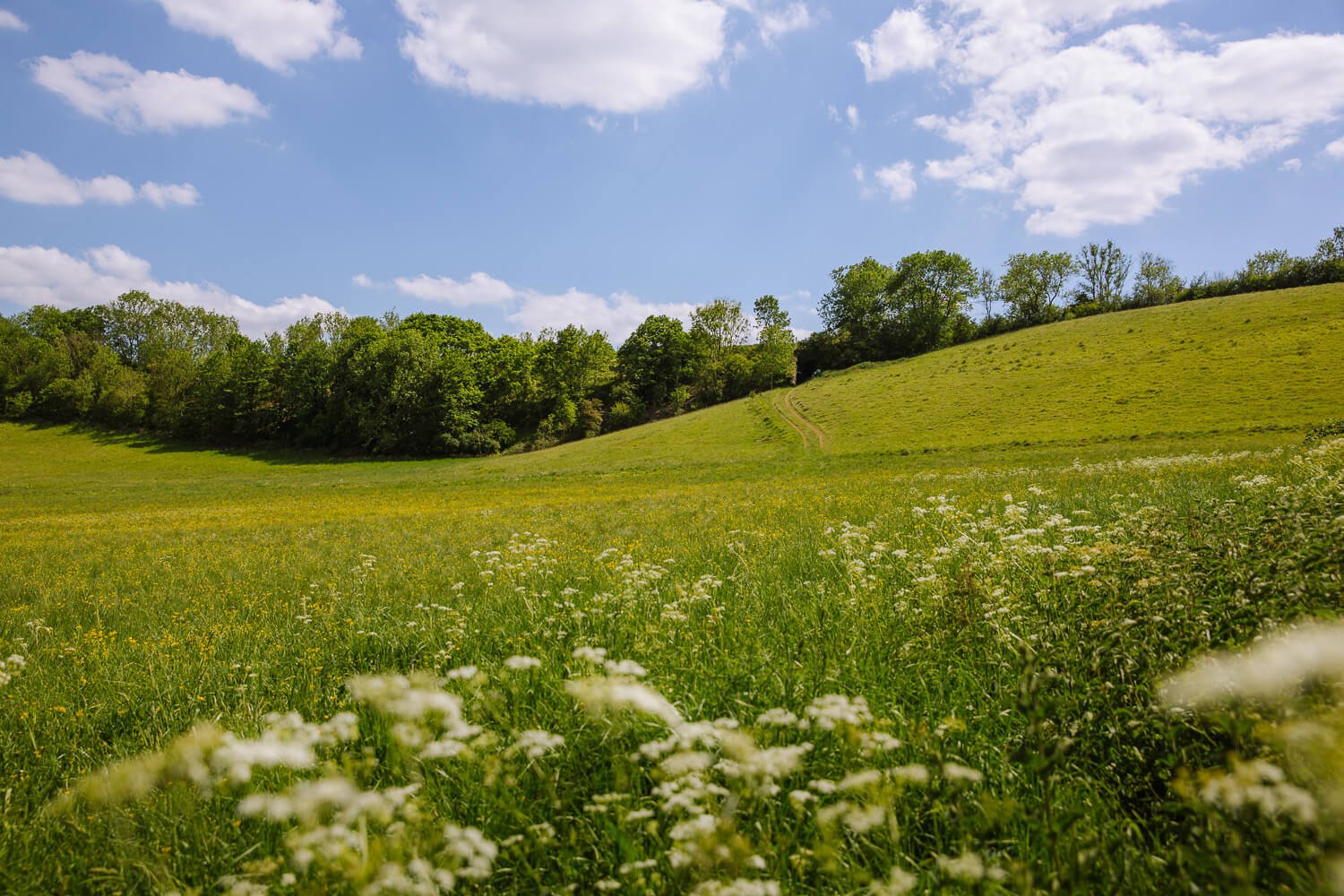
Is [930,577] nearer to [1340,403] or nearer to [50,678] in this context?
[50,678]

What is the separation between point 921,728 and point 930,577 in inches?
114

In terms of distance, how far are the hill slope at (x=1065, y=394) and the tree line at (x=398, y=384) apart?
14989mm

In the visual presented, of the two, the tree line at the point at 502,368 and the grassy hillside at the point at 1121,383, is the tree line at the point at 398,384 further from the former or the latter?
the grassy hillside at the point at 1121,383

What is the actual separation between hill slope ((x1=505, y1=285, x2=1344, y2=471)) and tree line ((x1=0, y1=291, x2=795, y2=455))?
590 inches

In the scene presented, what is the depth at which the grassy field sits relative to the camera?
Result: 2.26 m

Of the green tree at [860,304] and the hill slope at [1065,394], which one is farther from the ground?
the green tree at [860,304]

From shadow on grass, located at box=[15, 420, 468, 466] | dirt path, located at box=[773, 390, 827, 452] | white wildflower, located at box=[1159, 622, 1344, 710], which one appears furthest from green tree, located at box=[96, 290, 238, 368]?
white wildflower, located at box=[1159, 622, 1344, 710]

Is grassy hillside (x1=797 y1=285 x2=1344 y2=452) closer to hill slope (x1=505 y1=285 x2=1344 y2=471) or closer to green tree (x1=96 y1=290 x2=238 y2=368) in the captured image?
hill slope (x1=505 y1=285 x2=1344 y2=471)

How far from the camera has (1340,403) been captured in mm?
36938

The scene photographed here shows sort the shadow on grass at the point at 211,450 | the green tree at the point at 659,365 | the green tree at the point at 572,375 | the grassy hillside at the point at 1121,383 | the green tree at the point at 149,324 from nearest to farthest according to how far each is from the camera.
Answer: the grassy hillside at the point at 1121,383 → the shadow on grass at the point at 211,450 → the green tree at the point at 572,375 → the green tree at the point at 659,365 → the green tree at the point at 149,324

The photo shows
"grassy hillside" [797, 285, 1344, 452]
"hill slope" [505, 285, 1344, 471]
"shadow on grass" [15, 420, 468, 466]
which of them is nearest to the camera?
"grassy hillside" [797, 285, 1344, 452]

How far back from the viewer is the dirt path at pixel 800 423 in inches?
2071

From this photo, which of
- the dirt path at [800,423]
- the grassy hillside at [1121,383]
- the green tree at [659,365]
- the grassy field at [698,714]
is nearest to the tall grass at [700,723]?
the grassy field at [698,714]

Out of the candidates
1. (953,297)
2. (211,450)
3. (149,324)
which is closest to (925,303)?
(953,297)
